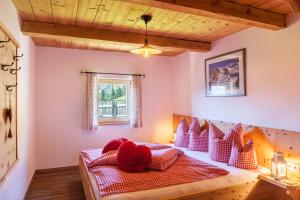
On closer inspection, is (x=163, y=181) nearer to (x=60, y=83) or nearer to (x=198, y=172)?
(x=198, y=172)

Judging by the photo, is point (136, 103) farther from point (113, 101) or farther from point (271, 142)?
point (271, 142)

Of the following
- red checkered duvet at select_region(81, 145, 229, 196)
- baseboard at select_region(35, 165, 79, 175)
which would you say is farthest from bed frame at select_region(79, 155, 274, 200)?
baseboard at select_region(35, 165, 79, 175)

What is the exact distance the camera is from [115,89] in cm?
431

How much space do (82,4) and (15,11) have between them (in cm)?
75

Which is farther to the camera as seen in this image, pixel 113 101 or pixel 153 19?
pixel 113 101

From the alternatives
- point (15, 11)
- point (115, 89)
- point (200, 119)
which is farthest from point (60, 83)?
point (200, 119)

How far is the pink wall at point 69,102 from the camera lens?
3764mm

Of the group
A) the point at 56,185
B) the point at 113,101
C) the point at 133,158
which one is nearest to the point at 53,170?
the point at 56,185

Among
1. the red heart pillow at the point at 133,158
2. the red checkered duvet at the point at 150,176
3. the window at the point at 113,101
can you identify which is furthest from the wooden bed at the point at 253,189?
the window at the point at 113,101

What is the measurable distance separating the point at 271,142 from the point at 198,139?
1.05m

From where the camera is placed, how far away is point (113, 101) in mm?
4293

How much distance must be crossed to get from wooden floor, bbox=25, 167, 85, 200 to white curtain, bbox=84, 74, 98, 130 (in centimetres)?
86

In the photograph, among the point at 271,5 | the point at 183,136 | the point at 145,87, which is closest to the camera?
the point at 271,5

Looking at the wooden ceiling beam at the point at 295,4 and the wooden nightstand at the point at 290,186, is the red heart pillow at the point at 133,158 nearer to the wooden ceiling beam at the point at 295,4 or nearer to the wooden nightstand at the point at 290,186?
the wooden nightstand at the point at 290,186
